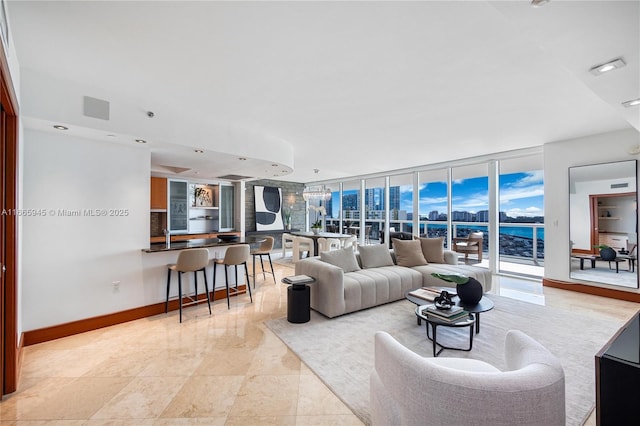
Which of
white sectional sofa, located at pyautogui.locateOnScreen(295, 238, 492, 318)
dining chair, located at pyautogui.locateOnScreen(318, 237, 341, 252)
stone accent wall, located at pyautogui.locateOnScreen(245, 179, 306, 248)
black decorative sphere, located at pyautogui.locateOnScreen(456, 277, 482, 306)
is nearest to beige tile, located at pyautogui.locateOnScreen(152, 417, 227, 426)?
white sectional sofa, located at pyautogui.locateOnScreen(295, 238, 492, 318)

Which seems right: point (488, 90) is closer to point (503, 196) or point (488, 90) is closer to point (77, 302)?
point (503, 196)

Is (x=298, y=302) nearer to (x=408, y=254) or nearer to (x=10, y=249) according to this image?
(x=408, y=254)

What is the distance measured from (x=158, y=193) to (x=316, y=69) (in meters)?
4.94

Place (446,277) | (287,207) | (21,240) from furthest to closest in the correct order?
(287,207) < (446,277) < (21,240)

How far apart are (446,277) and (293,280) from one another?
1772mm

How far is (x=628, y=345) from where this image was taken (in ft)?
3.85

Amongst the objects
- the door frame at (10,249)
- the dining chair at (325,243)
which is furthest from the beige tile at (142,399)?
the dining chair at (325,243)

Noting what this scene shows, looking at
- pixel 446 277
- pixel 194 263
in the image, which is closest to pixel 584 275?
pixel 446 277

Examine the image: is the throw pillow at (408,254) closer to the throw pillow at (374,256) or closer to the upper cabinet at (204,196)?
the throw pillow at (374,256)

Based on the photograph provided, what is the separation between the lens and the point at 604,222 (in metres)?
4.44

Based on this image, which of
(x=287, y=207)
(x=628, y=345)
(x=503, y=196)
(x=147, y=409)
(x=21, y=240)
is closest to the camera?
(x=628, y=345)

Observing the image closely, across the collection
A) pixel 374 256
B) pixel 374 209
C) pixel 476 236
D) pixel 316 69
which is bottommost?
pixel 374 256

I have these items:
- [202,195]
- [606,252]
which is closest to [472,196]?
[606,252]

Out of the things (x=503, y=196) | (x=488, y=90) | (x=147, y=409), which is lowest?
(x=147, y=409)
